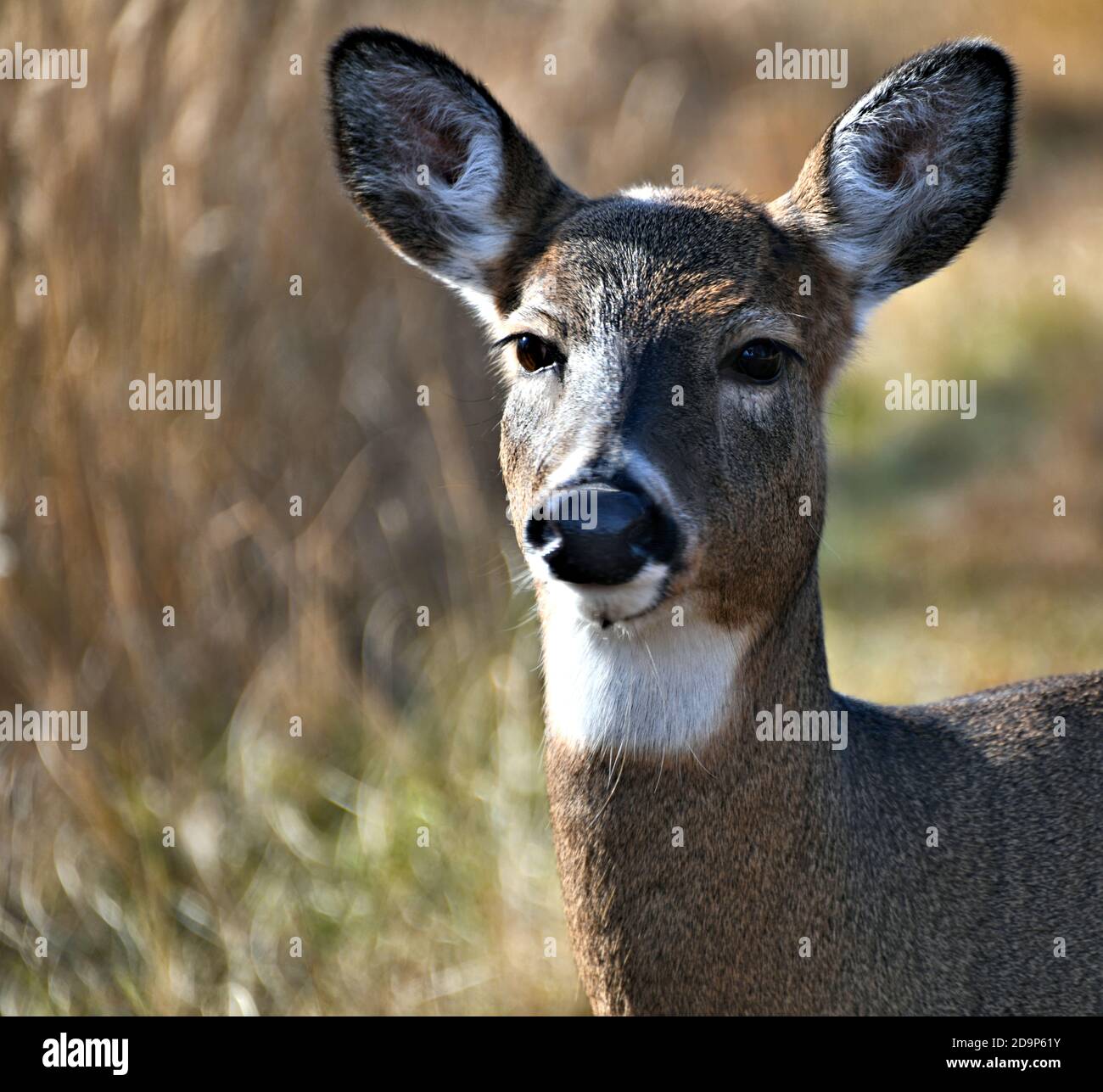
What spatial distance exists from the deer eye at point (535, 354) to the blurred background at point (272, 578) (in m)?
1.61

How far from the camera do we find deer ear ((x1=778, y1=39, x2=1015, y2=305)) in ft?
12.8

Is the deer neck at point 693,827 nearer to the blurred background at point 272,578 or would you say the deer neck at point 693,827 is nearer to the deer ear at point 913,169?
the deer ear at point 913,169

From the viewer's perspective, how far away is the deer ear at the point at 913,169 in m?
3.90

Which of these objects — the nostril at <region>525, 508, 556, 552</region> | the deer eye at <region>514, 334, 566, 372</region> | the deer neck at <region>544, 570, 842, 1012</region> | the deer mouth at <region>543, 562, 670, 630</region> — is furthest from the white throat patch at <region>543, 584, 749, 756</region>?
the deer eye at <region>514, 334, 566, 372</region>

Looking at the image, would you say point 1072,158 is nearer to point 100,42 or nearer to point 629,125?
point 629,125

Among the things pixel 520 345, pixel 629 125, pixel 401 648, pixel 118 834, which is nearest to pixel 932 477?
pixel 629 125

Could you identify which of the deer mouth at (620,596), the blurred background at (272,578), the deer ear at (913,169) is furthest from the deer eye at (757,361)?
the blurred background at (272,578)

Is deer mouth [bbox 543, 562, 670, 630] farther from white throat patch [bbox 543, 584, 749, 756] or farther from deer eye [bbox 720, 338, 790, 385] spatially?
deer eye [bbox 720, 338, 790, 385]

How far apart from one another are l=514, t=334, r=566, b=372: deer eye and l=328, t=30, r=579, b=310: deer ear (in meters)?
0.36

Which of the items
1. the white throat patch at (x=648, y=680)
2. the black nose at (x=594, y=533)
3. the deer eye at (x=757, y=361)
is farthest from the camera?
the deer eye at (x=757, y=361)

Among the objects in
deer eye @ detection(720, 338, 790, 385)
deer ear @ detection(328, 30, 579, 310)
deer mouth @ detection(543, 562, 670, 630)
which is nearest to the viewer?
deer mouth @ detection(543, 562, 670, 630)

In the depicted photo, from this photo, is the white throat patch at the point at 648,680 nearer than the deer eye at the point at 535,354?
Yes

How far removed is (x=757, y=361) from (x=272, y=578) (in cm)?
377

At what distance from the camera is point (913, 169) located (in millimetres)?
4066
